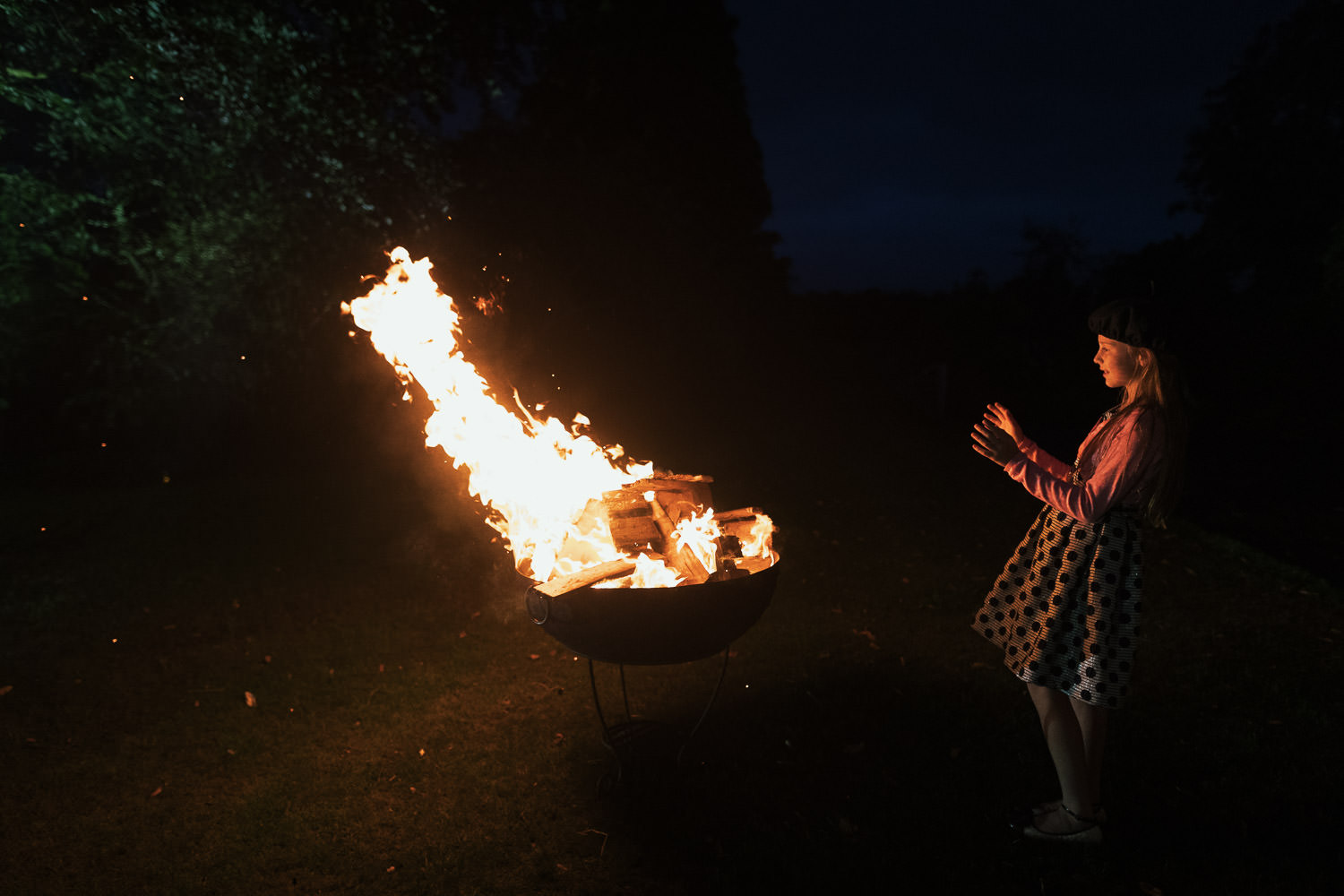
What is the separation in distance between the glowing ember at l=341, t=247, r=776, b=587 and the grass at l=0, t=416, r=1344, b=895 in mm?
1295

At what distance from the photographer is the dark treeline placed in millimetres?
7859

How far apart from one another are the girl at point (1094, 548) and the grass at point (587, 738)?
0.71m

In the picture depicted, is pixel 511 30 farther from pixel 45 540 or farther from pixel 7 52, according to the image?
pixel 45 540

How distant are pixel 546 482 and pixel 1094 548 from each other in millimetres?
2811

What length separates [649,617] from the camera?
356 cm

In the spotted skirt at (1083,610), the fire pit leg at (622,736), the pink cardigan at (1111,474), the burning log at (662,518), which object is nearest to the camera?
the pink cardigan at (1111,474)

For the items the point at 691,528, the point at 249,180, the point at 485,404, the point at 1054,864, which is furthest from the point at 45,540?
the point at 1054,864

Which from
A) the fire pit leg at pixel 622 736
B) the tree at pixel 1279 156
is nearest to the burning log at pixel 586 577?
the fire pit leg at pixel 622 736

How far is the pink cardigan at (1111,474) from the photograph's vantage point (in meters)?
3.17

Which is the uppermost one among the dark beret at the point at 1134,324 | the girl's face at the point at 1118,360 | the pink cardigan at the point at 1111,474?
the dark beret at the point at 1134,324

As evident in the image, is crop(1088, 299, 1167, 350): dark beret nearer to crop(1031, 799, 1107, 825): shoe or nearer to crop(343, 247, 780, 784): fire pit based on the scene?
crop(343, 247, 780, 784): fire pit

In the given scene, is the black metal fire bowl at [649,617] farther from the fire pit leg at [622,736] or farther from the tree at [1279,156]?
the tree at [1279,156]

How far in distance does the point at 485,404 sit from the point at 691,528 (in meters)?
1.54

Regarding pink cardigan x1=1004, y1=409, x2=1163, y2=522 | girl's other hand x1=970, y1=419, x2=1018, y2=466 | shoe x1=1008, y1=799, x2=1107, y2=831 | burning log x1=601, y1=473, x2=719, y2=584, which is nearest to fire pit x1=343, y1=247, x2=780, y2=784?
burning log x1=601, y1=473, x2=719, y2=584
